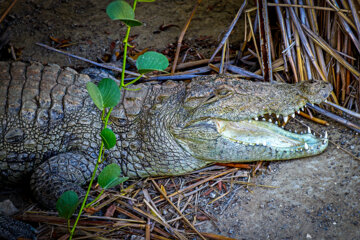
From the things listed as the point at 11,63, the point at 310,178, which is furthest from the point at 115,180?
the point at 11,63

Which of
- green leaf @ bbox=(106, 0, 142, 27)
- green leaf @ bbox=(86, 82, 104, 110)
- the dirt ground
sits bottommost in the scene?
the dirt ground

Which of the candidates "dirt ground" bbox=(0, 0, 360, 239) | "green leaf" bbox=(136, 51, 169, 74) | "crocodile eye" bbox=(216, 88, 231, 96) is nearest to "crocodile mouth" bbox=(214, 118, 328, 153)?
"dirt ground" bbox=(0, 0, 360, 239)

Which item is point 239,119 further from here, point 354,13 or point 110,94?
point 354,13

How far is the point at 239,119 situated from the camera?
297cm

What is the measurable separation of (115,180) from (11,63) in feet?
7.18

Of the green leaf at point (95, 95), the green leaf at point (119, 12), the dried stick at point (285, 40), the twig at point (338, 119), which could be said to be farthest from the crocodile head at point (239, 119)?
the green leaf at point (119, 12)

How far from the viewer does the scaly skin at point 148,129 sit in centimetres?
295

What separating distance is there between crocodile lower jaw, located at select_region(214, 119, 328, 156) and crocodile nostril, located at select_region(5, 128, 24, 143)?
178 centimetres

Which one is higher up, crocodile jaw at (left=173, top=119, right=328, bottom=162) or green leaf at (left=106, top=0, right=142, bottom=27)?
green leaf at (left=106, top=0, right=142, bottom=27)

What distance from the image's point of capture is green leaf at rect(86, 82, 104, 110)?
6.23 ft

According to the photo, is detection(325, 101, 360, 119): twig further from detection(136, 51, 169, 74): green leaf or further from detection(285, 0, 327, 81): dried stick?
detection(136, 51, 169, 74): green leaf

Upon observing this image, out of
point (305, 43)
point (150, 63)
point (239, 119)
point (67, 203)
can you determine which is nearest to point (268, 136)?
point (239, 119)

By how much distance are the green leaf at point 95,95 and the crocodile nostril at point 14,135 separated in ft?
4.93

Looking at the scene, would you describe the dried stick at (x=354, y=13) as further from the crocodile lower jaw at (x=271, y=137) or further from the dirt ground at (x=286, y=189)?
the crocodile lower jaw at (x=271, y=137)
